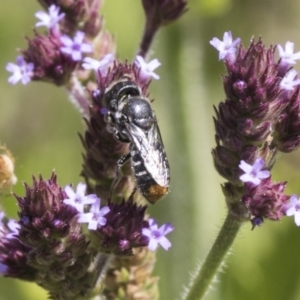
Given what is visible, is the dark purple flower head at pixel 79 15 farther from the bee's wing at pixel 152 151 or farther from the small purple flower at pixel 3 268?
the small purple flower at pixel 3 268

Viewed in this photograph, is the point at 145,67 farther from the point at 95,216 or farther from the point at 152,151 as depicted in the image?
the point at 95,216

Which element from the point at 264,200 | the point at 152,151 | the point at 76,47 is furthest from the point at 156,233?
the point at 76,47

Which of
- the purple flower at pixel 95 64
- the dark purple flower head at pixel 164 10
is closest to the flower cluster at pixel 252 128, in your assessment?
the purple flower at pixel 95 64

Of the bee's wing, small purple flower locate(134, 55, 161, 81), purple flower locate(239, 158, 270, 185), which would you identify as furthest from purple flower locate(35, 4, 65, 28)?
purple flower locate(239, 158, 270, 185)

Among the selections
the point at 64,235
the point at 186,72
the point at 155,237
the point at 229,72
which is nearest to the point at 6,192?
the point at 64,235

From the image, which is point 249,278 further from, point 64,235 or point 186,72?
point 64,235

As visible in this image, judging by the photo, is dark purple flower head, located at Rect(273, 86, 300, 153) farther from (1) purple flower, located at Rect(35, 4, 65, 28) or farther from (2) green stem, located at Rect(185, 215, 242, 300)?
(1) purple flower, located at Rect(35, 4, 65, 28)

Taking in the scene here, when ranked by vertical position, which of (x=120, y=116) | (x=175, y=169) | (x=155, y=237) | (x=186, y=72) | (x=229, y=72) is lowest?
(x=155, y=237)
